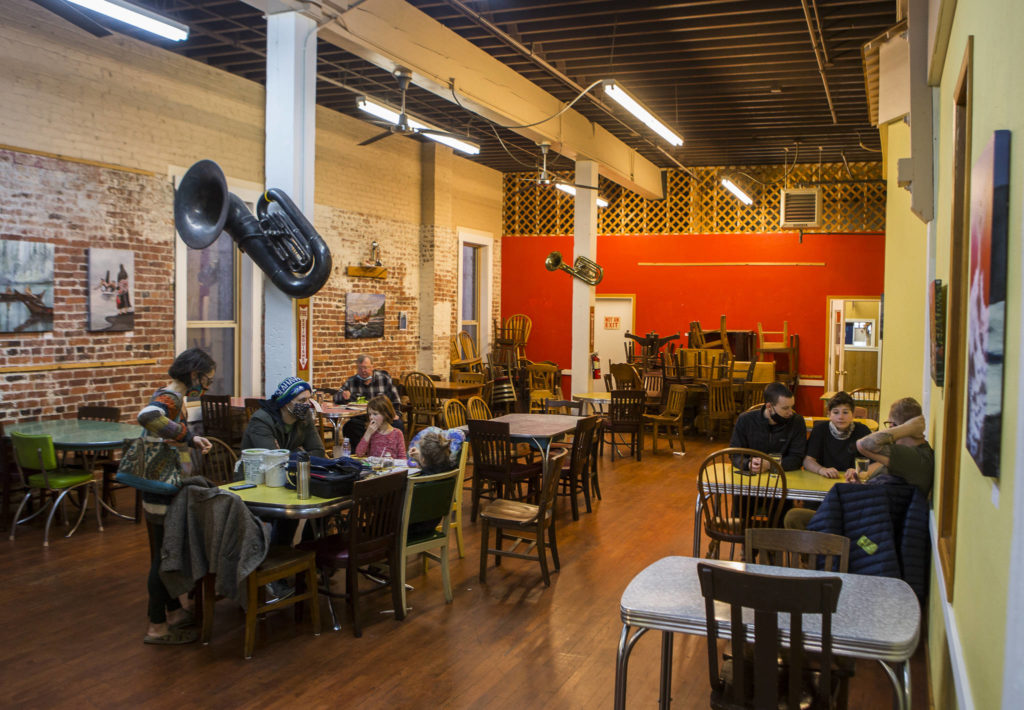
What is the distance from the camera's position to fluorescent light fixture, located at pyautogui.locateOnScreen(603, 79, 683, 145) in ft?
23.3

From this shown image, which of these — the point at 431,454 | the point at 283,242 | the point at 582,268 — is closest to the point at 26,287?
the point at 283,242

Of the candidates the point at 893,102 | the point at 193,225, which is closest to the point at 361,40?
the point at 193,225

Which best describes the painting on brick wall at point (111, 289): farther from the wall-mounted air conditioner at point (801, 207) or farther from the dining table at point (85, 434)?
the wall-mounted air conditioner at point (801, 207)

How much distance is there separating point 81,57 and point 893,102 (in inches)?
259

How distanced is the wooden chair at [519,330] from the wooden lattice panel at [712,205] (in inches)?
61.8

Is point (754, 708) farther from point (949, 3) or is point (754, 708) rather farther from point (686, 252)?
point (686, 252)

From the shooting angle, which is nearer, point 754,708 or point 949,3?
point 754,708

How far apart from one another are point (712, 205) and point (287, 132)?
9769 mm

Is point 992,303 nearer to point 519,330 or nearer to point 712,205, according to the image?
point 712,205

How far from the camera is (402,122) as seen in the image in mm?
6848

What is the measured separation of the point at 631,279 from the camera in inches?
583

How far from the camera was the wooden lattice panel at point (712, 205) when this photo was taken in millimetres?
13344

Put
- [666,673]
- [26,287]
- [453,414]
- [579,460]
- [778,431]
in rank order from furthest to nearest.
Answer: [453,414]
[579,460]
[26,287]
[778,431]
[666,673]

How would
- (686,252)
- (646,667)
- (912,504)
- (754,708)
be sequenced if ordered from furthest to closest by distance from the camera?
1. (686,252)
2. (646,667)
3. (912,504)
4. (754,708)
